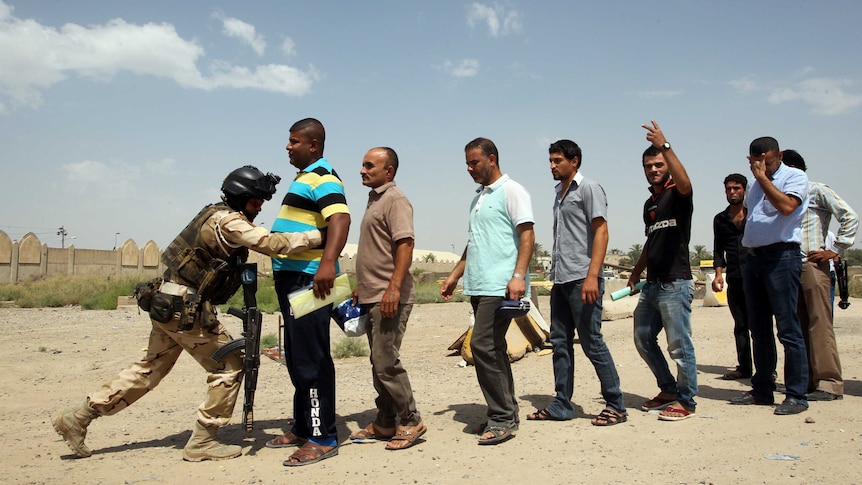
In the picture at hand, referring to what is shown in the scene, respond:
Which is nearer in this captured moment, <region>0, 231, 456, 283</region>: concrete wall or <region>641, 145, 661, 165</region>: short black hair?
<region>641, 145, 661, 165</region>: short black hair

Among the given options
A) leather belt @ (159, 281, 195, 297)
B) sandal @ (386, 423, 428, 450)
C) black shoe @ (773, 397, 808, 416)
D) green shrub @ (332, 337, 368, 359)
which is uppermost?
leather belt @ (159, 281, 195, 297)

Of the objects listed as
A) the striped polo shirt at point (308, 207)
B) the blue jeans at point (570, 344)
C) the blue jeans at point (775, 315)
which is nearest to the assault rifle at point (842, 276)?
the blue jeans at point (775, 315)

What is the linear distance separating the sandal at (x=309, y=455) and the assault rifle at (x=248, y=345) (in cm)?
36

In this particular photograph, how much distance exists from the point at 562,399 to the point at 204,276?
108 inches

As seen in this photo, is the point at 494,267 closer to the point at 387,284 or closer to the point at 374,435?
the point at 387,284

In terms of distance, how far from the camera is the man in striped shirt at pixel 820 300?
5445 mm

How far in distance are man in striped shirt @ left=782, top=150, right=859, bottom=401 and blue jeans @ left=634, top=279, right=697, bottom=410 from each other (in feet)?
4.08

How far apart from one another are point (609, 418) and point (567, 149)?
1.99 meters

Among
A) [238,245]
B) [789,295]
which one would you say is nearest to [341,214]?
[238,245]

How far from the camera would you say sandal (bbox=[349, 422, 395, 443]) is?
464 centimetres

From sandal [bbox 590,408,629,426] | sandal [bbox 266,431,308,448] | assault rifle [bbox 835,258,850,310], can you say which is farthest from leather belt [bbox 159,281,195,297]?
assault rifle [bbox 835,258,850,310]

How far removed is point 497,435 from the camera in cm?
439

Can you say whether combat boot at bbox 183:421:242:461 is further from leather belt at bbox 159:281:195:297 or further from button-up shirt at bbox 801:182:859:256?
button-up shirt at bbox 801:182:859:256

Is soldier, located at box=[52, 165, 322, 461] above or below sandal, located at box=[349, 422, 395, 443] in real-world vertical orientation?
above
